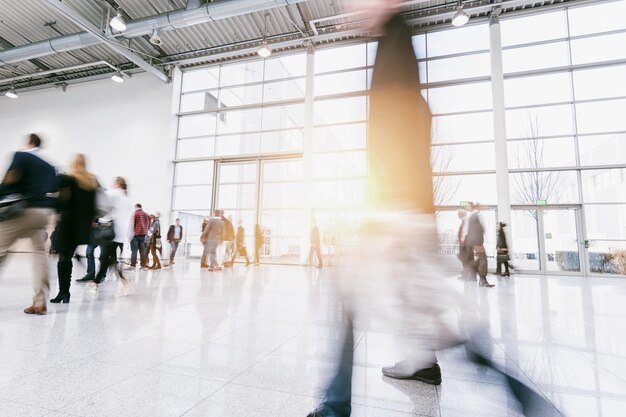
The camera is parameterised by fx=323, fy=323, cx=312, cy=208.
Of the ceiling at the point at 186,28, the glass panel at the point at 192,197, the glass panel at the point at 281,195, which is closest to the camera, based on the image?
the ceiling at the point at 186,28

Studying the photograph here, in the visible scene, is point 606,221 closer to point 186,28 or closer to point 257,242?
point 257,242

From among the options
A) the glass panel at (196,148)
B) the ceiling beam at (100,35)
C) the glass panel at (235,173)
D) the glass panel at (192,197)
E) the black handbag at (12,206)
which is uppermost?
the ceiling beam at (100,35)

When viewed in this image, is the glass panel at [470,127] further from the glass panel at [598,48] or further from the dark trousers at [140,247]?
the dark trousers at [140,247]

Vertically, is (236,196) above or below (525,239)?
above

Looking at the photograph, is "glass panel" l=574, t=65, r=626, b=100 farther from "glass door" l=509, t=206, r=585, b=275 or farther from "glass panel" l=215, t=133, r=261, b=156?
"glass panel" l=215, t=133, r=261, b=156

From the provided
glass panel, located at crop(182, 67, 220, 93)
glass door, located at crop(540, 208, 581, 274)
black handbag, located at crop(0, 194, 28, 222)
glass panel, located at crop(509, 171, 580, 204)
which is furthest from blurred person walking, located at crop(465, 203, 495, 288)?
glass panel, located at crop(182, 67, 220, 93)

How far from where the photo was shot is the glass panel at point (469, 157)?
1039 cm

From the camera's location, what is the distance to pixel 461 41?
434 inches

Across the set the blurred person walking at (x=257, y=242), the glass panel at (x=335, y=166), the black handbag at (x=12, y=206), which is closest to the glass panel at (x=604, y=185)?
the glass panel at (x=335, y=166)

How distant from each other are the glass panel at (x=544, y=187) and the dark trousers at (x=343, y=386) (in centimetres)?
1101

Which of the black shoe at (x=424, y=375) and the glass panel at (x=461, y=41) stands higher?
the glass panel at (x=461, y=41)

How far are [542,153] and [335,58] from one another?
25.3ft

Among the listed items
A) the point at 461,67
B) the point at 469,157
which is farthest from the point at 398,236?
the point at 461,67

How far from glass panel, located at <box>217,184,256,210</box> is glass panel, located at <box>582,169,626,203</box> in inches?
430
